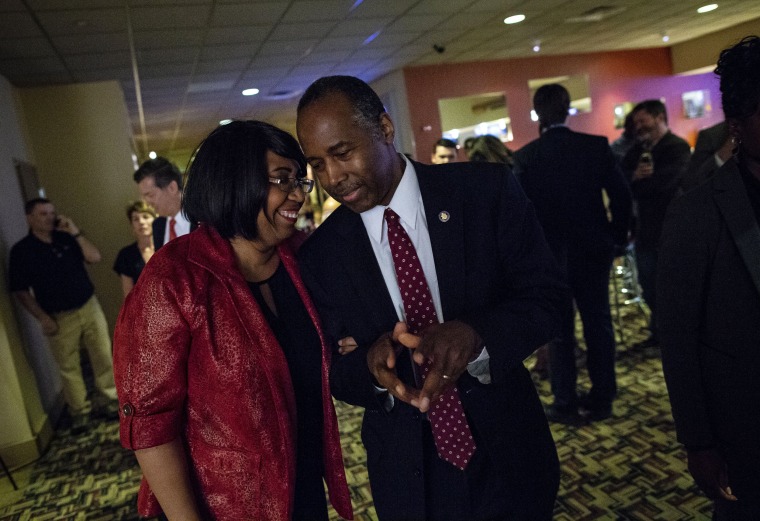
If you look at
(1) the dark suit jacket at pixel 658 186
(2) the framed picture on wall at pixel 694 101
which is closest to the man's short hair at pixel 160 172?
(1) the dark suit jacket at pixel 658 186

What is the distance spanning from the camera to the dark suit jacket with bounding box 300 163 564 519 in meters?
1.30

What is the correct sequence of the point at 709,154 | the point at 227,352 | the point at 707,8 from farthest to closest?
the point at 707,8
the point at 709,154
the point at 227,352

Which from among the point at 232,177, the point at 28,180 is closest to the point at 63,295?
the point at 28,180

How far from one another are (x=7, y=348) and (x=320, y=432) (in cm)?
368

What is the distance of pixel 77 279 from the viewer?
494cm

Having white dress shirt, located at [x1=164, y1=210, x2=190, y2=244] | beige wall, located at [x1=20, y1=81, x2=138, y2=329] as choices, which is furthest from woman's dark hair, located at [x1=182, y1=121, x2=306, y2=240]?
beige wall, located at [x1=20, y1=81, x2=138, y2=329]

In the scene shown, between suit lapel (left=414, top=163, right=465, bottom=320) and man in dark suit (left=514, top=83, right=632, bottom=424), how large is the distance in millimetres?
2000

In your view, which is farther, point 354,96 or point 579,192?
point 579,192

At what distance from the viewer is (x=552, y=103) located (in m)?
3.22

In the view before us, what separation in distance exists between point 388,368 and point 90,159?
724 cm

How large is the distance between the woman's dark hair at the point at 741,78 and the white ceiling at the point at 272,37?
462 centimetres

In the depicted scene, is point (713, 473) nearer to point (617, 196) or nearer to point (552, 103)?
point (617, 196)

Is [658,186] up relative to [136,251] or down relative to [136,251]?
down

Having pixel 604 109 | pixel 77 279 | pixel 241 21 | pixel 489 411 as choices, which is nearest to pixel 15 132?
pixel 77 279
